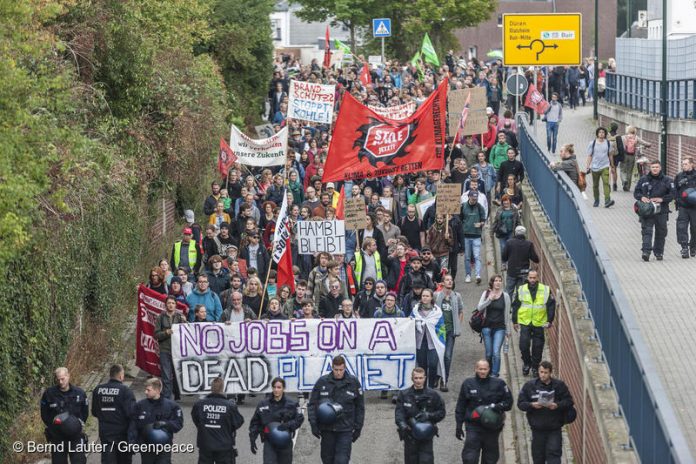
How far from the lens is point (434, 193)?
2572 centimetres

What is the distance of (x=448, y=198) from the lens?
23281mm

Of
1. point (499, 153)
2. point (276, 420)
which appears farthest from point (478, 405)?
point (499, 153)

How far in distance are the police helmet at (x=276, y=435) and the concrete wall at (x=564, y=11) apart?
217 ft

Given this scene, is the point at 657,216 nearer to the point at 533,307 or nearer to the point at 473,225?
the point at 473,225

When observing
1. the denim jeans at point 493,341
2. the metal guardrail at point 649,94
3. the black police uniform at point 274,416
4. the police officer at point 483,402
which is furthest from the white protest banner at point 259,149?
the police officer at point 483,402

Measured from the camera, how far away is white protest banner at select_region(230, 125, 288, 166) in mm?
27547

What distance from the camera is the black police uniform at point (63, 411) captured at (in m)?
15.5

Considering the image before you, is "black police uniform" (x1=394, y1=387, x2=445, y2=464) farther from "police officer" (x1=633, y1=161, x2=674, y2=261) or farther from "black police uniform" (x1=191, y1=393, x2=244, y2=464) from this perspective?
"police officer" (x1=633, y1=161, x2=674, y2=261)

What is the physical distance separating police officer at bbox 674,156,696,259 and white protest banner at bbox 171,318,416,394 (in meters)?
5.00

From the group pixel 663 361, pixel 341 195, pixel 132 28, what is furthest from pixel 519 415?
pixel 132 28

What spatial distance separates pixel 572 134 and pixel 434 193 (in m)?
14.4

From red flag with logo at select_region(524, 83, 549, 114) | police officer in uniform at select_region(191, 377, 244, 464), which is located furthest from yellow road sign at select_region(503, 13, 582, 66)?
police officer in uniform at select_region(191, 377, 244, 464)

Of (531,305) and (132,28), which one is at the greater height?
(132,28)

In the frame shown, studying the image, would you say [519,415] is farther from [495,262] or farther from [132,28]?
[132,28]
